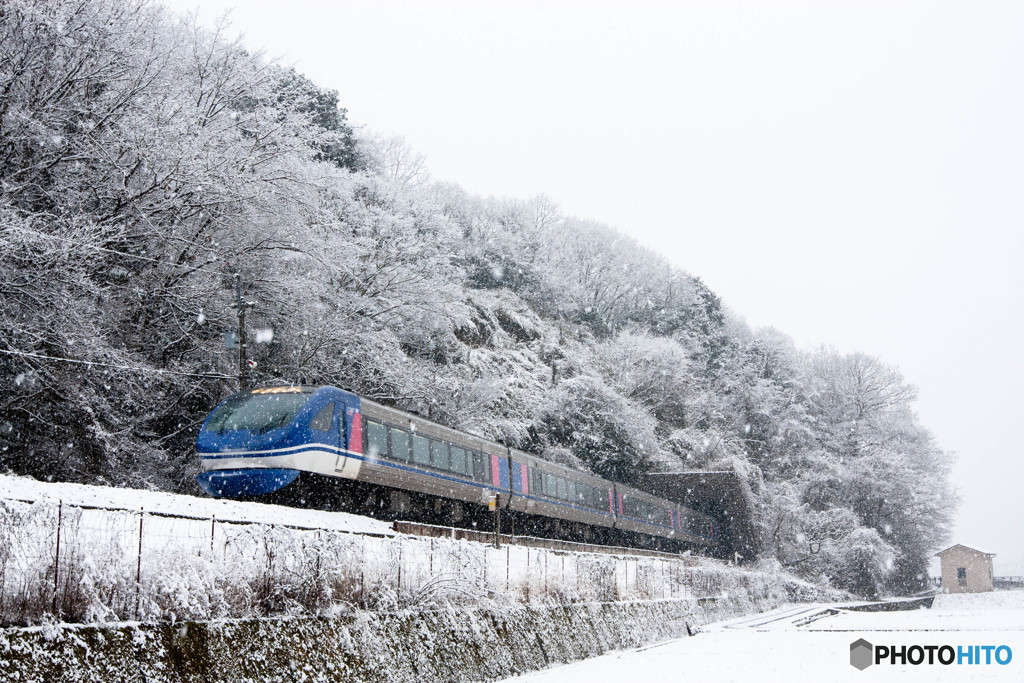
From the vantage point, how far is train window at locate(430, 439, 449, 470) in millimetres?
18750

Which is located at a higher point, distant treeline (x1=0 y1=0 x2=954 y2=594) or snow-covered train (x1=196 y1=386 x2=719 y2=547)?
distant treeline (x1=0 y1=0 x2=954 y2=594)

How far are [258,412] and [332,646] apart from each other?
26.7 ft

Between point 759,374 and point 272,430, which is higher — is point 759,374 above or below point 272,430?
above

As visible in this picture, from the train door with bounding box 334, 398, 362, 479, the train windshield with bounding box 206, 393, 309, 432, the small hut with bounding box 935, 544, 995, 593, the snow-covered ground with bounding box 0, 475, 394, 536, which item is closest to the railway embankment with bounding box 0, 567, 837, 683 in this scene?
the snow-covered ground with bounding box 0, 475, 394, 536

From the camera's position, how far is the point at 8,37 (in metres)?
16.5

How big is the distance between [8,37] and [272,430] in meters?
8.76

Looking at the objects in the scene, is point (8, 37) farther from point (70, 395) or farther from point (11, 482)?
point (11, 482)

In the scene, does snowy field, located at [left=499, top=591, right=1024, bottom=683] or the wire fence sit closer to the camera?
the wire fence

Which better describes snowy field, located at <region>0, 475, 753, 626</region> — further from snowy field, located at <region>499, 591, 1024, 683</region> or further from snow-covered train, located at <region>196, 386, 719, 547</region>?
snow-covered train, located at <region>196, 386, 719, 547</region>

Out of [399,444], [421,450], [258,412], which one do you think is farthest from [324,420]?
[421,450]

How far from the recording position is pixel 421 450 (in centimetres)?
1825

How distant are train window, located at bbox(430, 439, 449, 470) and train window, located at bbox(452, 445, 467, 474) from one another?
37 cm

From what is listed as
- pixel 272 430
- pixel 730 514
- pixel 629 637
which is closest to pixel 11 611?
pixel 272 430

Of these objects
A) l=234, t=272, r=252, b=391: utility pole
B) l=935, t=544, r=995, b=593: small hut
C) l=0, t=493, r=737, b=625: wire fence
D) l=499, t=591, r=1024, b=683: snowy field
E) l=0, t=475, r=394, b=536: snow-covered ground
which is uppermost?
l=234, t=272, r=252, b=391: utility pole
